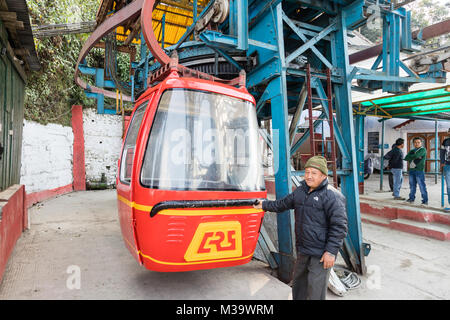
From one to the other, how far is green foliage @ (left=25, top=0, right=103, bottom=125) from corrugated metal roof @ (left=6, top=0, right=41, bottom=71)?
122 inches

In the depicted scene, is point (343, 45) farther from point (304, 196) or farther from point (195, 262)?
point (195, 262)

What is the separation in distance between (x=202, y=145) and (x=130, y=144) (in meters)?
1.02

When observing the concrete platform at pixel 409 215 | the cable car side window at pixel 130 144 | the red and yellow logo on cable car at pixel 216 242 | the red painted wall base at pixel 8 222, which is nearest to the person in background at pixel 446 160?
the concrete platform at pixel 409 215

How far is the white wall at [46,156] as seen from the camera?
28.3ft

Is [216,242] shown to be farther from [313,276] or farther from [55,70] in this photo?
[55,70]

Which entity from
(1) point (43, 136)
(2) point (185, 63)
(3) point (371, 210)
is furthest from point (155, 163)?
(1) point (43, 136)

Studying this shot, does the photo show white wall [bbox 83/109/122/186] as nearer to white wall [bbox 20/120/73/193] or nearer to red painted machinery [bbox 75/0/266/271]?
white wall [bbox 20/120/73/193]

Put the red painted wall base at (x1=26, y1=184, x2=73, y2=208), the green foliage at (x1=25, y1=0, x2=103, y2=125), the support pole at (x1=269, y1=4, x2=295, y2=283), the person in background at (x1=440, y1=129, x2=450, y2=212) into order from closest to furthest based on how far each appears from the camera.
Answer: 1. the support pole at (x1=269, y1=4, x2=295, y2=283)
2. the person in background at (x1=440, y1=129, x2=450, y2=212)
3. the red painted wall base at (x1=26, y1=184, x2=73, y2=208)
4. the green foliage at (x1=25, y1=0, x2=103, y2=125)

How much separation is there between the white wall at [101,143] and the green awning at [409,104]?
9.66 m

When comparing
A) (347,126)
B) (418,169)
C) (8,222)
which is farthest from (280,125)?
(418,169)

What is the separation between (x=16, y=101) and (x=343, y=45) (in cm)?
646

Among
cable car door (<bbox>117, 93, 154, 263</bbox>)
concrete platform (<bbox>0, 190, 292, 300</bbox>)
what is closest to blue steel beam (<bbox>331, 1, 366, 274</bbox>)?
concrete platform (<bbox>0, 190, 292, 300</bbox>)

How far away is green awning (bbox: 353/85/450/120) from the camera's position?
7.25 metres

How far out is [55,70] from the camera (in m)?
10.4
